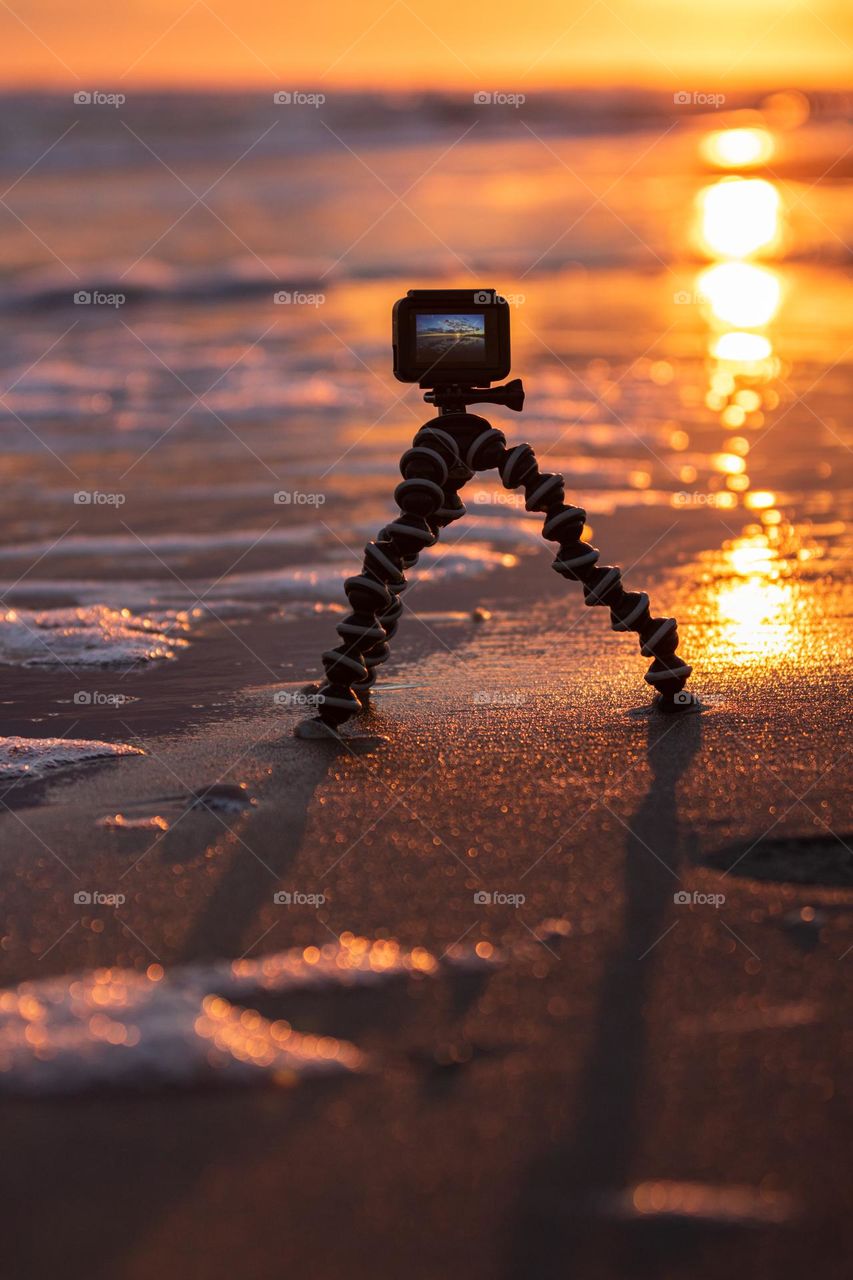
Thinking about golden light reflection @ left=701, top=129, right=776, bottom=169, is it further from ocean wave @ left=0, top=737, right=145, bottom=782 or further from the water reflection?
ocean wave @ left=0, top=737, right=145, bottom=782

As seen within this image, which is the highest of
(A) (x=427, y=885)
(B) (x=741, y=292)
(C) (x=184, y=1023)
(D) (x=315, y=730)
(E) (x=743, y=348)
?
(B) (x=741, y=292)

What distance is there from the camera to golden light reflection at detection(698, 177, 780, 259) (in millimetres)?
22859

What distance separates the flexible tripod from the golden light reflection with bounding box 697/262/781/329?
10920 millimetres

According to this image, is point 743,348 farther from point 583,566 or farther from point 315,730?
point 315,730

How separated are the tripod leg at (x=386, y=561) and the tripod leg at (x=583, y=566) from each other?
125 millimetres

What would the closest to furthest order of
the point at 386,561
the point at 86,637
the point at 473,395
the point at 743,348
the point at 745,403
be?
the point at 386,561
the point at 473,395
the point at 86,637
the point at 745,403
the point at 743,348

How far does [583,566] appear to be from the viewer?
434 centimetres

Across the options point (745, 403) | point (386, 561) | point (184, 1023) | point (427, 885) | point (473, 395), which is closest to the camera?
point (184, 1023)

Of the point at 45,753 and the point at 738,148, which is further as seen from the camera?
the point at 738,148

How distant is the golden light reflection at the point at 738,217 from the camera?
75.0ft

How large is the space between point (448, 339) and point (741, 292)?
559 inches

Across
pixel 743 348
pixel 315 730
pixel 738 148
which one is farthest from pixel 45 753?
pixel 738 148

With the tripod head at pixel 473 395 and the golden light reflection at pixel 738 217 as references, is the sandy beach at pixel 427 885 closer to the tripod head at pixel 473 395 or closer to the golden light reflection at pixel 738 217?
the tripod head at pixel 473 395

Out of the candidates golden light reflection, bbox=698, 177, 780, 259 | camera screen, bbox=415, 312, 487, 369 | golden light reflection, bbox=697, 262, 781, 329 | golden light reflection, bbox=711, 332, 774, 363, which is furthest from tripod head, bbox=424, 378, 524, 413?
golden light reflection, bbox=698, 177, 780, 259
